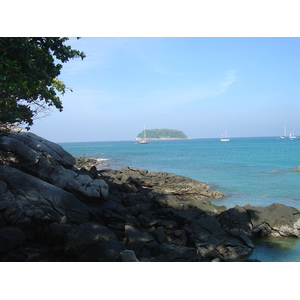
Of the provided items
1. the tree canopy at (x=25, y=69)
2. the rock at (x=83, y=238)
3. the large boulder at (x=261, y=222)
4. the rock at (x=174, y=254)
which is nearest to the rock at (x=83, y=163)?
the tree canopy at (x=25, y=69)

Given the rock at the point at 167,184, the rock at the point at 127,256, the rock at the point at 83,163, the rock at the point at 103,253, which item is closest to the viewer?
the rock at the point at 127,256

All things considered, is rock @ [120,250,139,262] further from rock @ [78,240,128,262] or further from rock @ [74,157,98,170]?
rock @ [74,157,98,170]

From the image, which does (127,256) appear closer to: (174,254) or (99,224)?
(174,254)

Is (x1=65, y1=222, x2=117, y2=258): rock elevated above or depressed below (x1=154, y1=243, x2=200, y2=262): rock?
above

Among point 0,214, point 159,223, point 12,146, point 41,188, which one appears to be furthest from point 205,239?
point 12,146

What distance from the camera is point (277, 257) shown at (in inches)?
334

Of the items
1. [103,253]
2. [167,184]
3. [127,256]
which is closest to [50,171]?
[103,253]

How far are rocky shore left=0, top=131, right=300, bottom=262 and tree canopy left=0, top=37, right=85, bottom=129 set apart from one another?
6.47ft

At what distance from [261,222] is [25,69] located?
9.25 metres

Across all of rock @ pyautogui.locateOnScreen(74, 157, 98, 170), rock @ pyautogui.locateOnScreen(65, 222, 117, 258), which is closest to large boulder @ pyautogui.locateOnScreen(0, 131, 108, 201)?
rock @ pyautogui.locateOnScreen(65, 222, 117, 258)

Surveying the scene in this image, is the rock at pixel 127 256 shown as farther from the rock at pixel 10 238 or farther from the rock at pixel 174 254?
the rock at pixel 10 238

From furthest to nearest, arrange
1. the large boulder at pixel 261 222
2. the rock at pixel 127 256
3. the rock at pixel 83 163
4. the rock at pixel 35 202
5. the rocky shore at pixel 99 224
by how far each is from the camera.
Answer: the rock at pixel 83 163 → the large boulder at pixel 261 222 → the rock at pixel 35 202 → the rocky shore at pixel 99 224 → the rock at pixel 127 256

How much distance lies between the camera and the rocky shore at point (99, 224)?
6.52 meters

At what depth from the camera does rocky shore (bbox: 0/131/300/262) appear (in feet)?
21.4
